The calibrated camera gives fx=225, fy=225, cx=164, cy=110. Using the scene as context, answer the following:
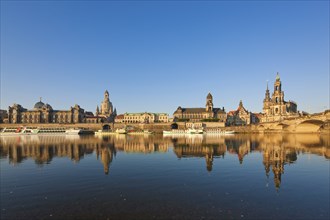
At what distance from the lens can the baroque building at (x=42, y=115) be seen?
614 feet

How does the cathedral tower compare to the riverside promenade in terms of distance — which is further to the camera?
the cathedral tower

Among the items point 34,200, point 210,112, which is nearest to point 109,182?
point 34,200

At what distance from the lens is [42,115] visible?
193750mm

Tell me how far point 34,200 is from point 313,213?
62.6 feet

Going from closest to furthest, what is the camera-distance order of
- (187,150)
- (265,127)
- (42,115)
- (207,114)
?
(187,150) < (265,127) < (207,114) < (42,115)

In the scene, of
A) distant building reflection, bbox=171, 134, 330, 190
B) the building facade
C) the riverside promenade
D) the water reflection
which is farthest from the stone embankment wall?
the building facade

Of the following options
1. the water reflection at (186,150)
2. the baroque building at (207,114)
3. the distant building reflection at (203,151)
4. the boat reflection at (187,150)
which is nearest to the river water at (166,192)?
the water reflection at (186,150)

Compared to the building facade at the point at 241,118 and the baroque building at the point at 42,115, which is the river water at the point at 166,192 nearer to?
the building facade at the point at 241,118

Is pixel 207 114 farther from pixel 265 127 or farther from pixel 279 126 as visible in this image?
pixel 279 126

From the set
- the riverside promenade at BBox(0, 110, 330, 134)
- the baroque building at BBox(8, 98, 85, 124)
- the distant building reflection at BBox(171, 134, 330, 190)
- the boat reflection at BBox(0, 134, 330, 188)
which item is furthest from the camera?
the baroque building at BBox(8, 98, 85, 124)

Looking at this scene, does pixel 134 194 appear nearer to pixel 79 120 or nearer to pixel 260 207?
pixel 260 207

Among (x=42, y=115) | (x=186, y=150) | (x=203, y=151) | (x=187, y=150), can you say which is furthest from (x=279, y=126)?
(x=42, y=115)

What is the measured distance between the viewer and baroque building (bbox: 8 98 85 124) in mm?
187125

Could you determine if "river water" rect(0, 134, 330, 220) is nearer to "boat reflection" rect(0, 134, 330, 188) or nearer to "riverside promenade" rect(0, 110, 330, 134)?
"boat reflection" rect(0, 134, 330, 188)
